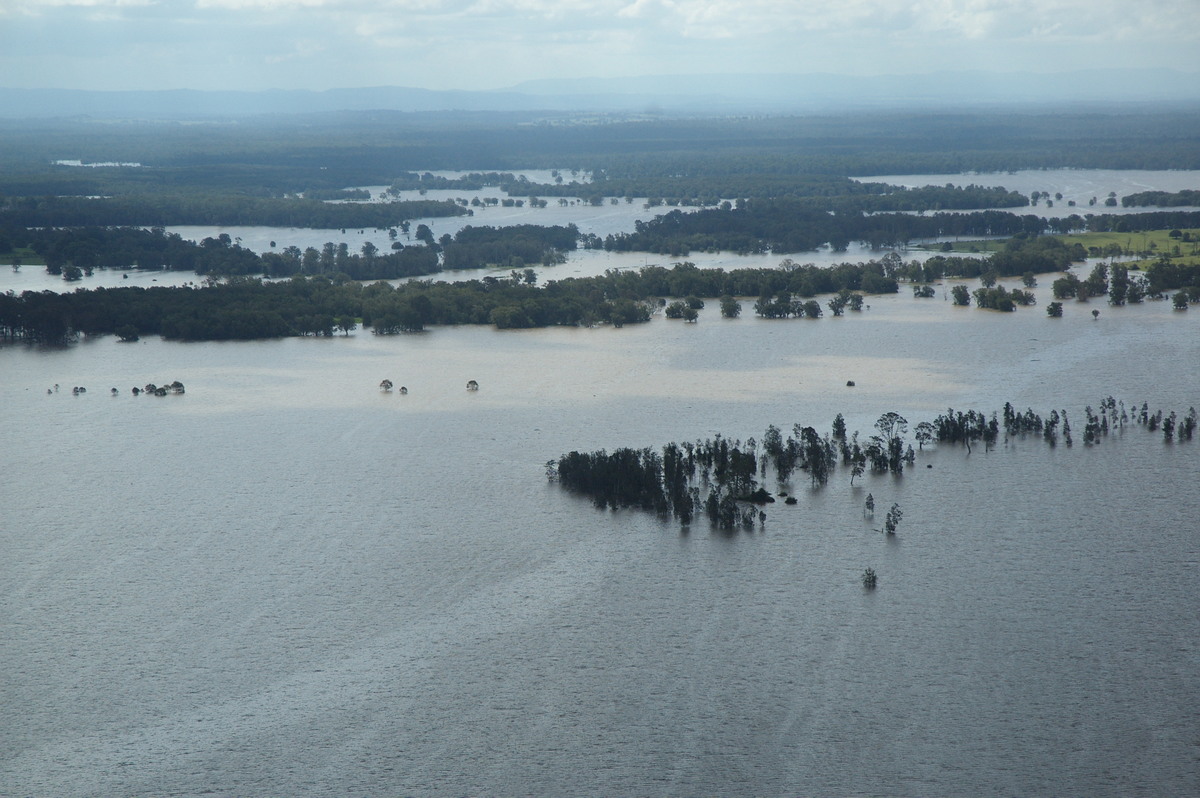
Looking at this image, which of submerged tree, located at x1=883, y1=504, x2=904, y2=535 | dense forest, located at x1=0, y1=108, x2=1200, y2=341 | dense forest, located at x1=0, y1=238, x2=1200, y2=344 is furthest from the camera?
dense forest, located at x1=0, y1=108, x2=1200, y2=341

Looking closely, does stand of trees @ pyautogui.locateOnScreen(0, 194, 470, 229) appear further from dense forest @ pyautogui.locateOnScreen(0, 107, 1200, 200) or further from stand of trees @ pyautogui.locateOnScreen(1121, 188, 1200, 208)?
stand of trees @ pyautogui.locateOnScreen(1121, 188, 1200, 208)

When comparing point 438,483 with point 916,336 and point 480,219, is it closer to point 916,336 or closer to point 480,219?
point 916,336

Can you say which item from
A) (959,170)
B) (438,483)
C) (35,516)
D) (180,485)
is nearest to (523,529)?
(438,483)

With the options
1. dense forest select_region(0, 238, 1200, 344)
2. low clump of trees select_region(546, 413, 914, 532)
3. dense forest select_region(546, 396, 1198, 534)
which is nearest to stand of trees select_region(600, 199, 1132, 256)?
dense forest select_region(0, 238, 1200, 344)

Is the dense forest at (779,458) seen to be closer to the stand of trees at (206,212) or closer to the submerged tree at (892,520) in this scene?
the submerged tree at (892,520)

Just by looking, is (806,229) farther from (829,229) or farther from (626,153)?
(626,153)

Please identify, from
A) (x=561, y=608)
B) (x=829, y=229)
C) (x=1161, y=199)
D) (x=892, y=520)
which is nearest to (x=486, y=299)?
(x=892, y=520)
